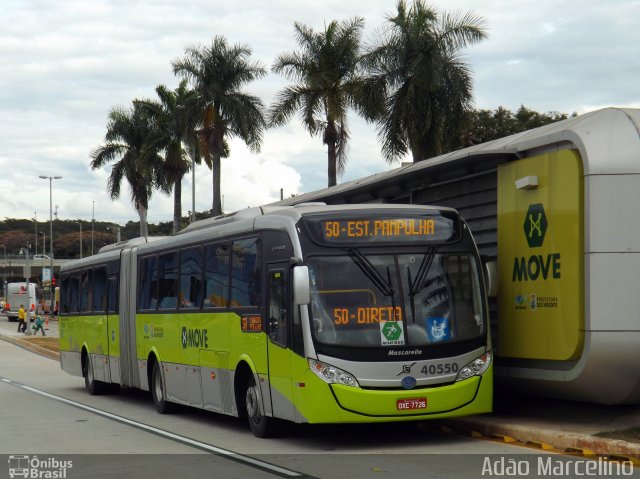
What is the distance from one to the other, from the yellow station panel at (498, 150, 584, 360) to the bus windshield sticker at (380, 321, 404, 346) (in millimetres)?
1778

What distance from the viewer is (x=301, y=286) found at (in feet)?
41.7

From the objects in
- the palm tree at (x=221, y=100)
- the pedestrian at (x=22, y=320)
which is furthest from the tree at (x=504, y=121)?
the pedestrian at (x=22, y=320)

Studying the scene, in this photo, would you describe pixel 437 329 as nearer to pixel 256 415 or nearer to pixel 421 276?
pixel 421 276

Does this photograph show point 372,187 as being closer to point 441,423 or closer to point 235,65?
point 441,423

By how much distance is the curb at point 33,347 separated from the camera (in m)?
41.0

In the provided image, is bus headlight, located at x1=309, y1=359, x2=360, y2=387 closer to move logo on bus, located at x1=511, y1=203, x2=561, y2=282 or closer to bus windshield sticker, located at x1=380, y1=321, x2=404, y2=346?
bus windshield sticker, located at x1=380, y1=321, x2=404, y2=346

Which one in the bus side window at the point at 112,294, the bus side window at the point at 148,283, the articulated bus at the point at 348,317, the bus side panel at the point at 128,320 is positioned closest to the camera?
the articulated bus at the point at 348,317

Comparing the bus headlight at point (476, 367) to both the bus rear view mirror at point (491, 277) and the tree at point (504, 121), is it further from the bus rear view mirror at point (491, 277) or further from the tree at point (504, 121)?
the tree at point (504, 121)

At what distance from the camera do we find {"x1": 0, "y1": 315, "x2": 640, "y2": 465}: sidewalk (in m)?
11.7

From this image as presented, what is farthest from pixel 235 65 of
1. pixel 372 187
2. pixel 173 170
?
pixel 372 187

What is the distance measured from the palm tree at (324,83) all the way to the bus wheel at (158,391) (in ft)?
84.8

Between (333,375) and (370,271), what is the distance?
133 cm

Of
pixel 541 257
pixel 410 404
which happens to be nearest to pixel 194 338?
pixel 410 404

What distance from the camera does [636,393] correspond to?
12758 millimetres
